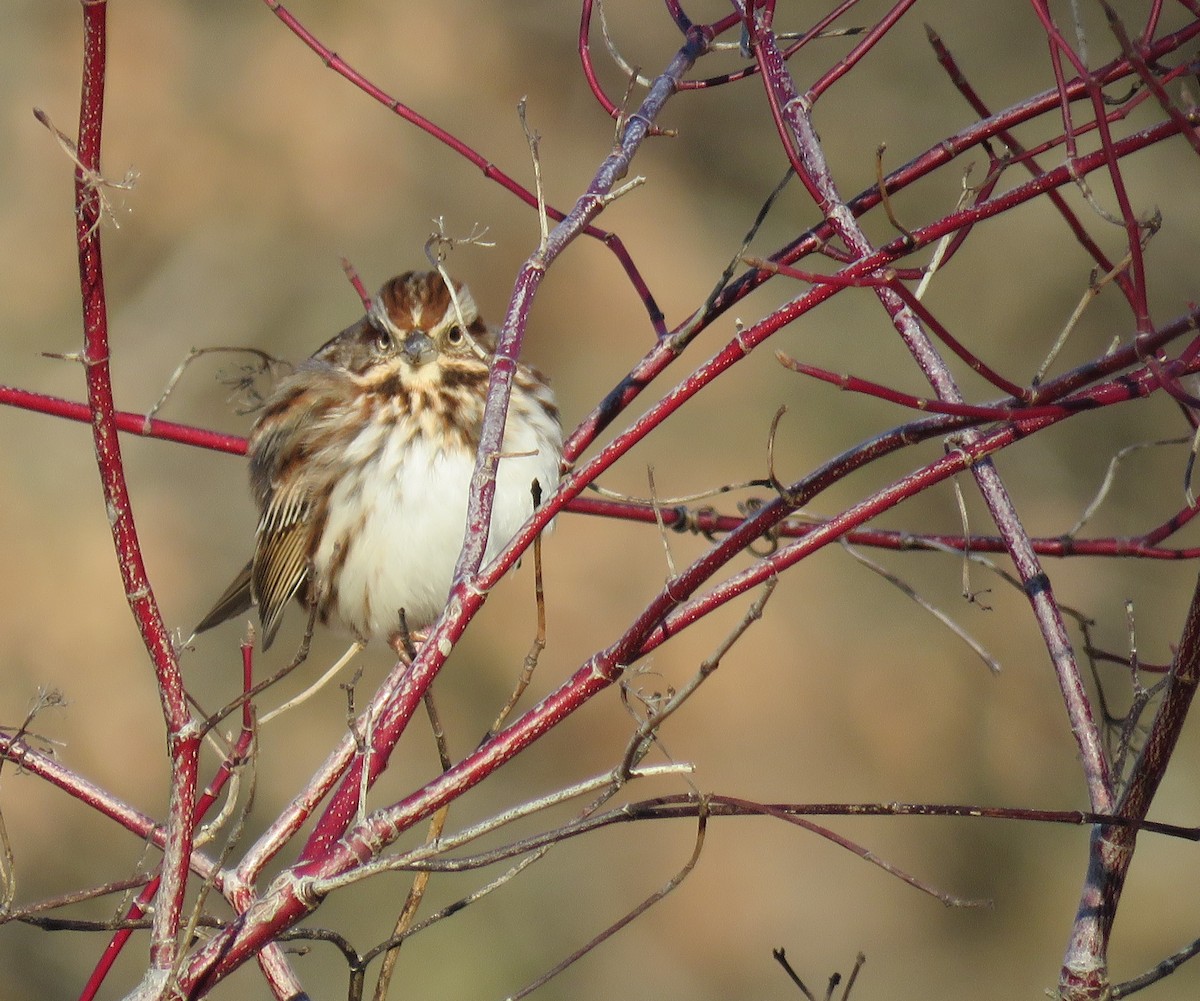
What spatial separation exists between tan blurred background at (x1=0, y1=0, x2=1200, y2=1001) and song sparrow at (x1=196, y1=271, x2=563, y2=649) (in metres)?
4.08

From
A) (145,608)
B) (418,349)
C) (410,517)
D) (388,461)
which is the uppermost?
(418,349)

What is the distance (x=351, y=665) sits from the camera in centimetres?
832

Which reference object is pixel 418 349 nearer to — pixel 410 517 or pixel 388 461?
pixel 388 461

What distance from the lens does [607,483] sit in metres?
8.74

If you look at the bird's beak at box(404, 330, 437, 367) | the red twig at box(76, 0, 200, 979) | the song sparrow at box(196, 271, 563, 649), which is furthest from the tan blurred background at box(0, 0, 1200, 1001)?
the red twig at box(76, 0, 200, 979)

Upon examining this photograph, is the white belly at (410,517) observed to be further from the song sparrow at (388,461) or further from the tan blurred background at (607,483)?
the tan blurred background at (607,483)

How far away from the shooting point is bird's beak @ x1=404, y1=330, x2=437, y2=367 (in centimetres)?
390

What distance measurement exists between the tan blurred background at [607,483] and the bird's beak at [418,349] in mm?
4429

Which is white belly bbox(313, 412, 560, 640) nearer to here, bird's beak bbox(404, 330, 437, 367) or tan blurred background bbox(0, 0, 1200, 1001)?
bird's beak bbox(404, 330, 437, 367)

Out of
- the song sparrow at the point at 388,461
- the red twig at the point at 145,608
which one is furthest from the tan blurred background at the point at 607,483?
the red twig at the point at 145,608

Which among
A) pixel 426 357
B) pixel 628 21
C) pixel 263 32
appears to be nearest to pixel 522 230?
pixel 628 21

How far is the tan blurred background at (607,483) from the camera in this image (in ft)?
28.8

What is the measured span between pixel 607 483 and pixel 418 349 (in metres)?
4.87

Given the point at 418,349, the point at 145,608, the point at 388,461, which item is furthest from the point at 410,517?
the point at 145,608
